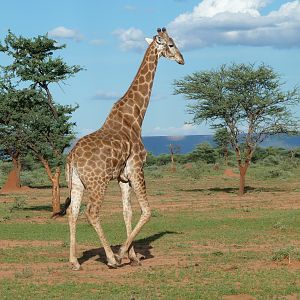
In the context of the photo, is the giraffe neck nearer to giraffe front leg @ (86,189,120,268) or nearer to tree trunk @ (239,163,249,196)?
giraffe front leg @ (86,189,120,268)

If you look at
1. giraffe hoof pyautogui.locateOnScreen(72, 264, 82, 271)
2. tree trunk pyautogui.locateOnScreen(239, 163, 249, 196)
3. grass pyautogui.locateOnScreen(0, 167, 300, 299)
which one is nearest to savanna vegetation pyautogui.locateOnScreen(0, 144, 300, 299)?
grass pyautogui.locateOnScreen(0, 167, 300, 299)

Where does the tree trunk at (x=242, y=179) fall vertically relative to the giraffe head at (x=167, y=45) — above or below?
below

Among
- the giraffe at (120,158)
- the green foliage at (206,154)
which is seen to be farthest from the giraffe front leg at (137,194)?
the green foliage at (206,154)

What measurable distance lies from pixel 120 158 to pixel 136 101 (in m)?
1.56

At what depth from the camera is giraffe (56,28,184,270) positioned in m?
12.7

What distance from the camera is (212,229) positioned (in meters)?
20.4

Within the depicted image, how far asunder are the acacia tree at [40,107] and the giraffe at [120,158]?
37.6 ft

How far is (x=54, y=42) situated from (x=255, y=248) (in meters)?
13.7

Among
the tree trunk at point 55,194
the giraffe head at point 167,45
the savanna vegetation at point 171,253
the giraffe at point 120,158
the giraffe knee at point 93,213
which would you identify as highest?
the giraffe head at point 167,45

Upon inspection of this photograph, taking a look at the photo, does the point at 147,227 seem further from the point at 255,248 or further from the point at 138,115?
the point at 138,115

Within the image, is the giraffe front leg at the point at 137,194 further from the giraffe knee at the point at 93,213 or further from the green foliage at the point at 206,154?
the green foliage at the point at 206,154

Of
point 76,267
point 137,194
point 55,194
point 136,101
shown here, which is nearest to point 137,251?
point 137,194

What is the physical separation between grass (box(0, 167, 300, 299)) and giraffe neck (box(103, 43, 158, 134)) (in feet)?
9.01

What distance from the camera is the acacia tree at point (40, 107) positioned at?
25250 mm
